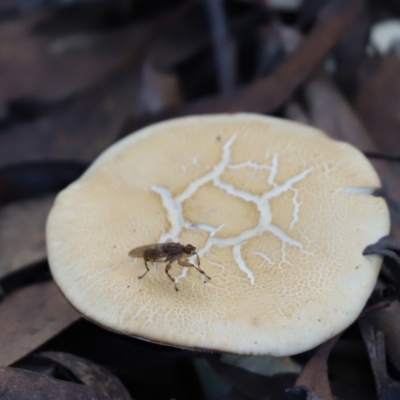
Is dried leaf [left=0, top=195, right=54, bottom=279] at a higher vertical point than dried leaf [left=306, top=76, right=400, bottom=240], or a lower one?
lower

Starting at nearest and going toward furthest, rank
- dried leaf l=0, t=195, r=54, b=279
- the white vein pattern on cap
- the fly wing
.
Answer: the fly wing
the white vein pattern on cap
dried leaf l=0, t=195, r=54, b=279

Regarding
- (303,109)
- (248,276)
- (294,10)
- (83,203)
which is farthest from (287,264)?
(294,10)

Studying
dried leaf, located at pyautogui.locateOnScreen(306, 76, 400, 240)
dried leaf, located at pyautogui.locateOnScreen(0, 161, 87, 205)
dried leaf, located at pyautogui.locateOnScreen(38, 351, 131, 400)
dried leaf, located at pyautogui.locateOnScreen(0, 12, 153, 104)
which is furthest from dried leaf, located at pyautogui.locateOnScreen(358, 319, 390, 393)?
dried leaf, located at pyautogui.locateOnScreen(0, 12, 153, 104)

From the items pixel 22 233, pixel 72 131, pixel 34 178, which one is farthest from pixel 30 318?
pixel 72 131

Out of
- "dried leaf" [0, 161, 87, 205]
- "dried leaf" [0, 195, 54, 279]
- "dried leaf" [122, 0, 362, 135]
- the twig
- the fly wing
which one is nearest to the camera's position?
the fly wing

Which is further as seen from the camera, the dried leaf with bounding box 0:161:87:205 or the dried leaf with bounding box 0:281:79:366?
the dried leaf with bounding box 0:161:87:205

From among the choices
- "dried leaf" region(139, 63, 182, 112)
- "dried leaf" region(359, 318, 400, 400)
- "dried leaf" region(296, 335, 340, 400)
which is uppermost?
"dried leaf" region(139, 63, 182, 112)

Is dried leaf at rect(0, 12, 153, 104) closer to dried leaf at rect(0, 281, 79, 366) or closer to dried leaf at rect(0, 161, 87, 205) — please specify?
dried leaf at rect(0, 161, 87, 205)

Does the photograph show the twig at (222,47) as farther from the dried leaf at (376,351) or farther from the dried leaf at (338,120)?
the dried leaf at (376,351)
